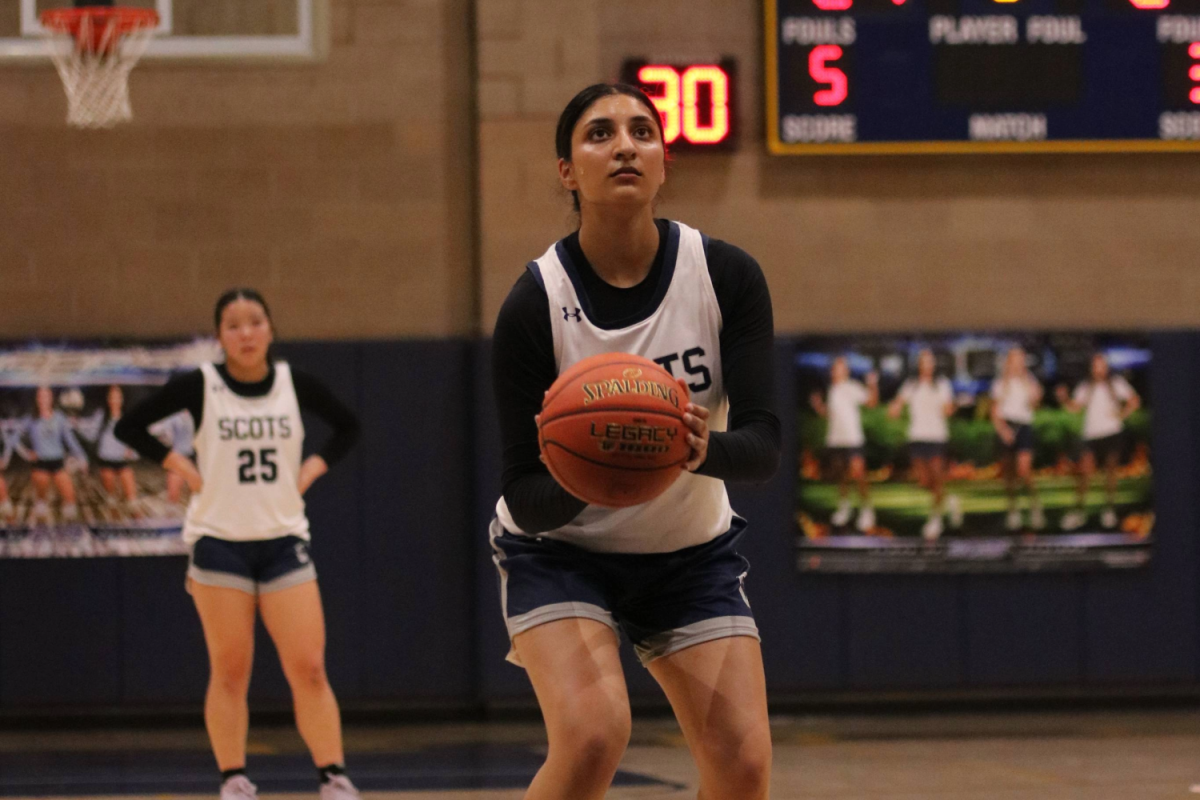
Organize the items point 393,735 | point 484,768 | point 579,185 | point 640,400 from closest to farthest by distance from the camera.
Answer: point 640,400, point 579,185, point 484,768, point 393,735

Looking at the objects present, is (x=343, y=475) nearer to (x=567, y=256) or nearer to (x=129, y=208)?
(x=129, y=208)

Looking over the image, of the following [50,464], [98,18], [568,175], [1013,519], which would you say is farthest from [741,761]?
[50,464]

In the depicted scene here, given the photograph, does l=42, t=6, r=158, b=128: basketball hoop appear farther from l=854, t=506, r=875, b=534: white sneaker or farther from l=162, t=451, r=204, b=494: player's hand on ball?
l=854, t=506, r=875, b=534: white sneaker

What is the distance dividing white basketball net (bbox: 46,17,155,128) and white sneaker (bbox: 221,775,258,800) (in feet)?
11.6

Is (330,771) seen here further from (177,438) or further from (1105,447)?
(1105,447)

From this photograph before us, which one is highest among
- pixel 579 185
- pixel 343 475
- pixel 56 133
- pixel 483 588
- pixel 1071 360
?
pixel 56 133

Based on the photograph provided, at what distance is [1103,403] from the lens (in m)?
7.32

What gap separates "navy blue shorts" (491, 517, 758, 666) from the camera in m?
2.86

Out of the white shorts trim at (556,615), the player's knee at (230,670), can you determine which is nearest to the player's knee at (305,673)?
the player's knee at (230,670)

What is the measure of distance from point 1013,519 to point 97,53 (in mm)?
4852

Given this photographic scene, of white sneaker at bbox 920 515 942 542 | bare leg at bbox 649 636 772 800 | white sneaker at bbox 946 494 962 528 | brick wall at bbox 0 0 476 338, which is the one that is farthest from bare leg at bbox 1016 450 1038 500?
Result: bare leg at bbox 649 636 772 800

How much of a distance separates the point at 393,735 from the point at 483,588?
2.67 feet

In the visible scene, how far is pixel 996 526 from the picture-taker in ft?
24.1

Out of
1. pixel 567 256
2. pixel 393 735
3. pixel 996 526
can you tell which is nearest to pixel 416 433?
pixel 393 735
